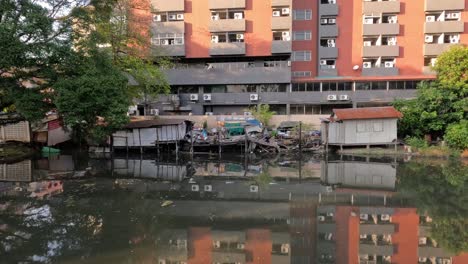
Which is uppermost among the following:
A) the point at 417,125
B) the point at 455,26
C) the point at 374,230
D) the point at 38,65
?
the point at 455,26

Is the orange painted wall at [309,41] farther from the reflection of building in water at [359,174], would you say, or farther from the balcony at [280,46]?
the reflection of building in water at [359,174]

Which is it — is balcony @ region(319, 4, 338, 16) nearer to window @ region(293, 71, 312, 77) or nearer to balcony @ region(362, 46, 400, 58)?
balcony @ region(362, 46, 400, 58)

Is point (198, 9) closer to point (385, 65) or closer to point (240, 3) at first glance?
point (240, 3)

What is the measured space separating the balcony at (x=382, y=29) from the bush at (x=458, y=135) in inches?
729

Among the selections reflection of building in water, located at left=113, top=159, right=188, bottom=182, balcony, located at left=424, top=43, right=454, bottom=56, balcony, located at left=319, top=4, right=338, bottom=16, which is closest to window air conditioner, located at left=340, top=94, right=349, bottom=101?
balcony, located at left=319, top=4, right=338, bottom=16

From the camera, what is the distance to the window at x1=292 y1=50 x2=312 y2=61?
141ft

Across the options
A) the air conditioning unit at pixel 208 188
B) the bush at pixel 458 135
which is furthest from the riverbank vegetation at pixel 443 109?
the air conditioning unit at pixel 208 188

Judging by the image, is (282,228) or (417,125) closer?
(282,228)

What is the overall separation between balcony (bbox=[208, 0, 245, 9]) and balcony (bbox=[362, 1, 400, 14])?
47.3 feet

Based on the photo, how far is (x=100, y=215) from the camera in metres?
12.5

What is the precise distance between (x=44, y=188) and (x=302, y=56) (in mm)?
33497

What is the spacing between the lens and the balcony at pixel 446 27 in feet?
132

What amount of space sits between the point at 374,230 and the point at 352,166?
40.3 feet

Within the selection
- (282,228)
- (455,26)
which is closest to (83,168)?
(282,228)
